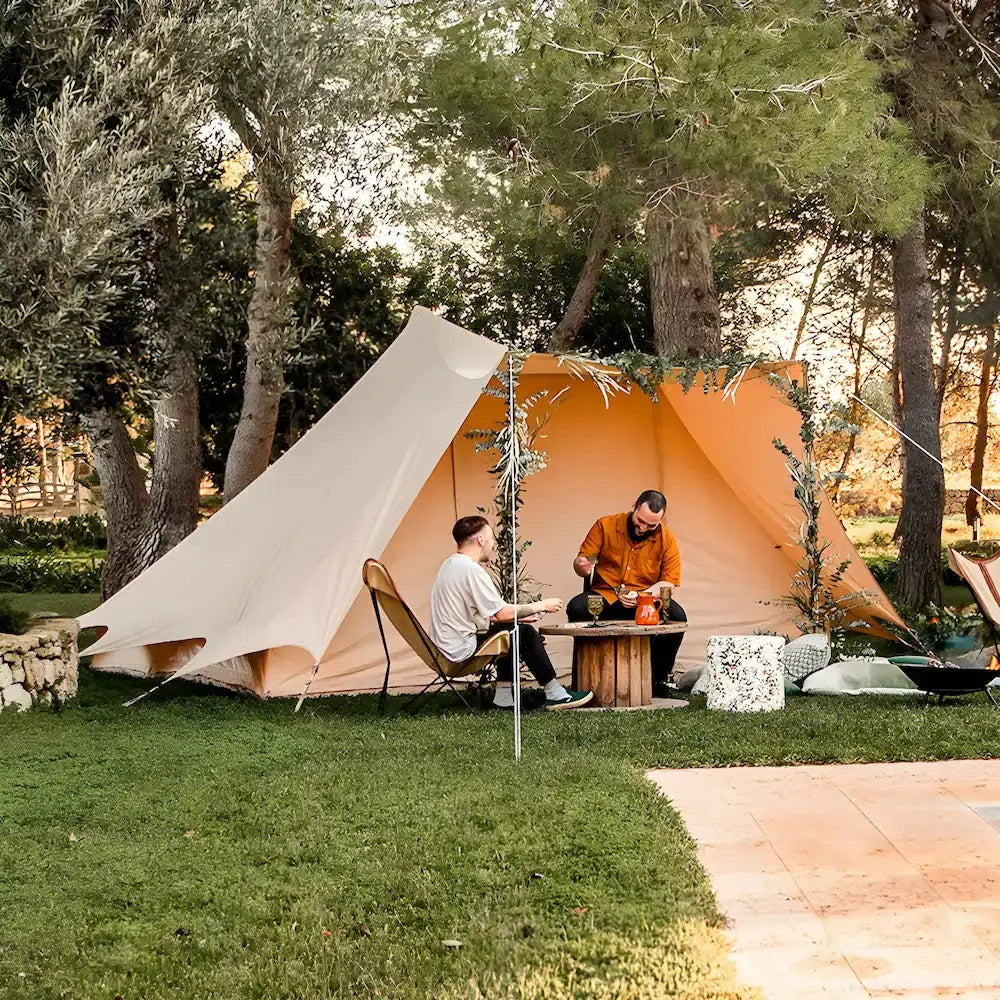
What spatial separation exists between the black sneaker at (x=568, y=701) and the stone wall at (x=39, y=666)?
216 centimetres

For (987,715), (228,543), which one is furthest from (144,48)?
(987,715)

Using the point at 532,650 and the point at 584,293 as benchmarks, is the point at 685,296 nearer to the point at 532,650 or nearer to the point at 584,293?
the point at 584,293

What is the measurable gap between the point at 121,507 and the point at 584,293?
384cm

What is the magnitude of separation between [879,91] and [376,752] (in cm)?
558

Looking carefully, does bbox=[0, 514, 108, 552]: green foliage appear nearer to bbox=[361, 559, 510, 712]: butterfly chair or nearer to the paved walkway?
bbox=[361, 559, 510, 712]: butterfly chair

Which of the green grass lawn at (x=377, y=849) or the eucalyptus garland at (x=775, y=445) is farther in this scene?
the eucalyptus garland at (x=775, y=445)

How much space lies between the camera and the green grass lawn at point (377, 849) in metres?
2.56

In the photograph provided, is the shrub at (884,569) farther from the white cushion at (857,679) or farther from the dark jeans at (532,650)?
the dark jeans at (532,650)

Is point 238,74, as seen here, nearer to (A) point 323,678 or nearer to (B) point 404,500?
(B) point 404,500

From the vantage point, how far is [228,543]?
20.8 feet

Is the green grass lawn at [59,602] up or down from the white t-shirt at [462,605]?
down

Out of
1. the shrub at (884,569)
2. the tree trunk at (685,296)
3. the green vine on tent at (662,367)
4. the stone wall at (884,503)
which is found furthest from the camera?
the stone wall at (884,503)

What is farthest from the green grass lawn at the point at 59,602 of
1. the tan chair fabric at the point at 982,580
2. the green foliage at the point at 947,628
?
the tan chair fabric at the point at 982,580

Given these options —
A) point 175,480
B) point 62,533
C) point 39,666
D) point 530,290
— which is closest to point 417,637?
point 39,666
